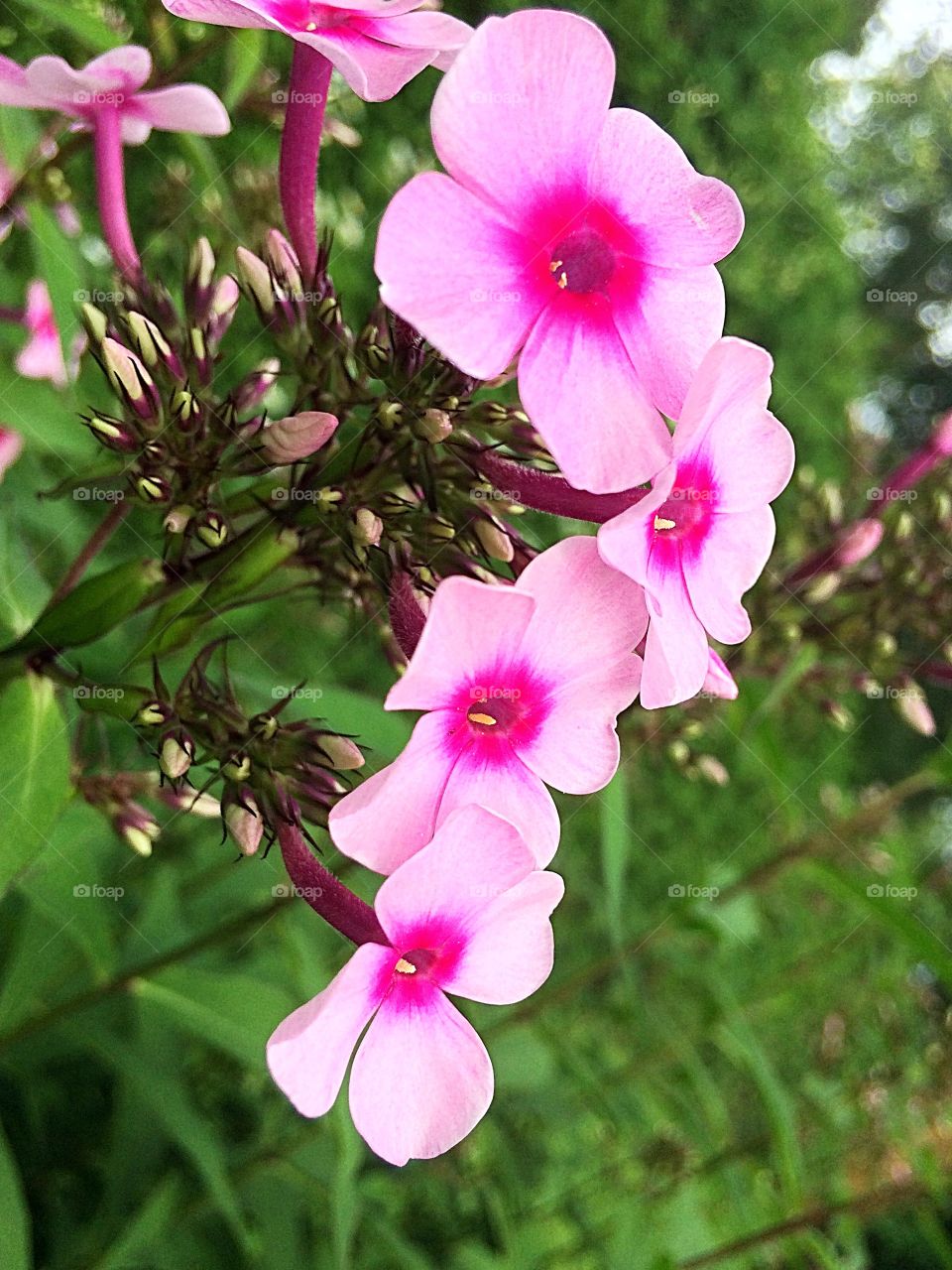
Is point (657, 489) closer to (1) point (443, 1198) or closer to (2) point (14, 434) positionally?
(2) point (14, 434)

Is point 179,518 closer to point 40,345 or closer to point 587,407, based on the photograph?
point 587,407

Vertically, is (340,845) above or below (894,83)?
above

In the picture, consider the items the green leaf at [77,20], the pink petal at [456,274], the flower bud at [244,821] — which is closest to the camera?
the pink petal at [456,274]

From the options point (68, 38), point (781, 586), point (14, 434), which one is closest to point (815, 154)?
point (68, 38)

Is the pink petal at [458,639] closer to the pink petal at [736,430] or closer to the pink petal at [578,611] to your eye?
the pink petal at [578,611]

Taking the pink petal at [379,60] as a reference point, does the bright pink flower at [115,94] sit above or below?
below

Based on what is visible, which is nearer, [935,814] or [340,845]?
[340,845]

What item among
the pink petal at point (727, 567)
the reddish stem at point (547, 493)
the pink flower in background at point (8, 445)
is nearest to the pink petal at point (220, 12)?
the reddish stem at point (547, 493)

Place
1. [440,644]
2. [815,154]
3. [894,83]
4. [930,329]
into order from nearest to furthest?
[440,644]
[815,154]
[894,83]
[930,329]
